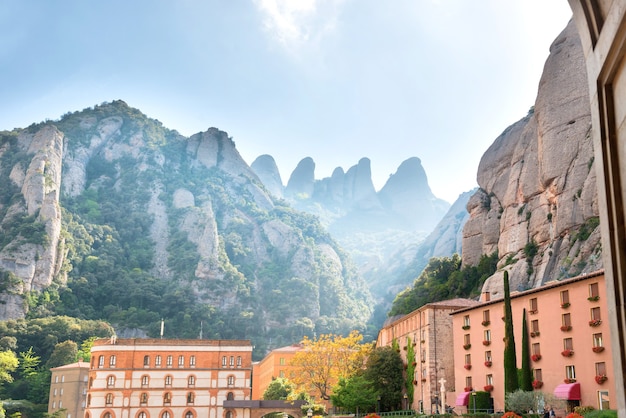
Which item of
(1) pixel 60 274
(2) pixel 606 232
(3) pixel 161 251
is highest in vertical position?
(3) pixel 161 251

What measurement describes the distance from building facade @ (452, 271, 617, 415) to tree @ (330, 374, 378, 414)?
36.0ft

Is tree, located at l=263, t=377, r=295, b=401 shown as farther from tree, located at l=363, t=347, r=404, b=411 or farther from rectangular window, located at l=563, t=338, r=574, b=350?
rectangular window, located at l=563, t=338, r=574, b=350

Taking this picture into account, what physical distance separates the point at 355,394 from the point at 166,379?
29.5 m

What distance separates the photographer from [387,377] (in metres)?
67.8

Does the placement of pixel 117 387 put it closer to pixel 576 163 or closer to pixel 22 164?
pixel 576 163

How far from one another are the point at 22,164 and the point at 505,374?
512 ft

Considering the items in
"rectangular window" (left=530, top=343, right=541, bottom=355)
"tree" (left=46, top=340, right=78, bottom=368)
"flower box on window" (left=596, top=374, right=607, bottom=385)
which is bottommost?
"flower box on window" (left=596, top=374, right=607, bottom=385)

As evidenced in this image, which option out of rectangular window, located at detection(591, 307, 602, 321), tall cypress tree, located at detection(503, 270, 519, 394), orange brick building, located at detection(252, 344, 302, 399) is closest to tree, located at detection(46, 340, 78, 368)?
orange brick building, located at detection(252, 344, 302, 399)

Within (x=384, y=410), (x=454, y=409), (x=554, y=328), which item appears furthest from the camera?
(x=384, y=410)

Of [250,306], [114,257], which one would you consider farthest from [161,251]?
[250,306]

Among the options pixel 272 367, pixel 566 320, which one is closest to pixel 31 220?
pixel 272 367

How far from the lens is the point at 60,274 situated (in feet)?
506

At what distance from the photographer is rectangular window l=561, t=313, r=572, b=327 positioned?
43.2 m

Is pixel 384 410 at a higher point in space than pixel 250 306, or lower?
lower
